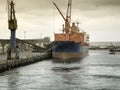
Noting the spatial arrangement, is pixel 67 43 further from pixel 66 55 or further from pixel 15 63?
pixel 15 63

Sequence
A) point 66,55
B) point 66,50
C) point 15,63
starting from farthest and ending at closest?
point 66,50 < point 66,55 < point 15,63

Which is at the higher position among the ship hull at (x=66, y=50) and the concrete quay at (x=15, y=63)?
the ship hull at (x=66, y=50)

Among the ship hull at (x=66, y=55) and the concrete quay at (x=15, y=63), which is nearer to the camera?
the concrete quay at (x=15, y=63)

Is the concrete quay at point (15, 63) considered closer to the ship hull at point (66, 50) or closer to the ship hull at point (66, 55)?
the ship hull at point (66, 55)

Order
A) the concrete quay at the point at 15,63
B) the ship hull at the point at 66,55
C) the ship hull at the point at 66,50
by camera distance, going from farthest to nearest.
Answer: the ship hull at the point at 66,50
the ship hull at the point at 66,55
the concrete quay at the point at 15,63

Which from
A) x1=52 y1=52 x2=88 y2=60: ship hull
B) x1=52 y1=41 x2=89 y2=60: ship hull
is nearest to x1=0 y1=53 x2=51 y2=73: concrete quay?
x1=52 y1=52 x2=88 y2=60: ship hull

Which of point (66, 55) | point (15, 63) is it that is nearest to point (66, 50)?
point (66, 55)

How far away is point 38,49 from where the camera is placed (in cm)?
15788

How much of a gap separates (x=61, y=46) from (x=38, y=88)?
2582 inches

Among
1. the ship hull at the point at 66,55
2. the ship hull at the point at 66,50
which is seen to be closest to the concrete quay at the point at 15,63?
the ship hull at the point at 66,55

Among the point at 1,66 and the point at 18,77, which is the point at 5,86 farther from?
the point at 1,66

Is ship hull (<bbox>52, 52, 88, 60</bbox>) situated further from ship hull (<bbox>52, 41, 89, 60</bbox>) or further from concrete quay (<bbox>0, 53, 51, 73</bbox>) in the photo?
concrete quay (<bbox>0, 53, 51, 73</bbox>)

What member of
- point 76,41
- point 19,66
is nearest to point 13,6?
point 19,66


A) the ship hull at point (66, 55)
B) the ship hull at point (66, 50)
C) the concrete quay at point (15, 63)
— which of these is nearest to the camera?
the concrete quay at point (15, 63)
